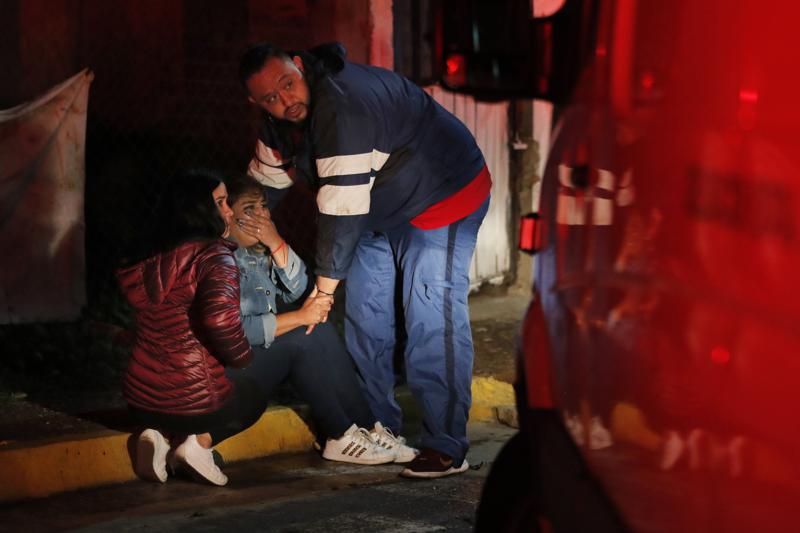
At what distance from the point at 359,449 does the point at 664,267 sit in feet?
12.0

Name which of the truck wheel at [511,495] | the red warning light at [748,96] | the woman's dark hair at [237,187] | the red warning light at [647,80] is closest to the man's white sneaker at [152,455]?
the woman's dark hair at [237,187]

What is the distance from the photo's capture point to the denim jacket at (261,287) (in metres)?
5.47

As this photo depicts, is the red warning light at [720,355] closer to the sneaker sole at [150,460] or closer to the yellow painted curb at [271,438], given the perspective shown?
the sneaker sole at [150,460]

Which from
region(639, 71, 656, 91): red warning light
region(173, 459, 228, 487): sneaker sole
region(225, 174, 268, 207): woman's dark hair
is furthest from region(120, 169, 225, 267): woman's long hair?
region(639, 71, 656, 91): red warning light

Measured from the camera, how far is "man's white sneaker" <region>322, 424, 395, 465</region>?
5641 mm

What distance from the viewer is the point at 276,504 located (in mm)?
4988

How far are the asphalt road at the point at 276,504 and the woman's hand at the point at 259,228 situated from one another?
0.99 metres

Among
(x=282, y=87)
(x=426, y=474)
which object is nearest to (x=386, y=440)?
(x=426, y=474)

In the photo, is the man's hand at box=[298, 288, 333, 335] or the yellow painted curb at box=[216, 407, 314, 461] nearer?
the man's hand at box=[298, 288, 333, 335]

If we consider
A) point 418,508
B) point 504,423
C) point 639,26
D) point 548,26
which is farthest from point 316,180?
point 639,26

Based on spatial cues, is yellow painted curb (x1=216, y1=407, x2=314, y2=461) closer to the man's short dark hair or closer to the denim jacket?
the denim jacket

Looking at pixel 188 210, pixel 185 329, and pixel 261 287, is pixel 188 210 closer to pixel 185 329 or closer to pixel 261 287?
pixel 185 329

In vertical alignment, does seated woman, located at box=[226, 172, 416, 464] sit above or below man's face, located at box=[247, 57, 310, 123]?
below

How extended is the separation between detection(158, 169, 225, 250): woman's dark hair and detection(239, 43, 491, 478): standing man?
40 centimetres
